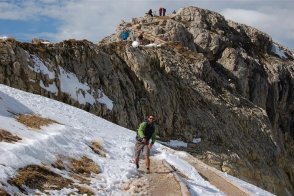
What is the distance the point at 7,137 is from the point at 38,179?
9.95 feet

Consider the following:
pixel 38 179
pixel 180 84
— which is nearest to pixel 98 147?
pixel 38 179

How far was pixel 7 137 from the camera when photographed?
56.6 ft

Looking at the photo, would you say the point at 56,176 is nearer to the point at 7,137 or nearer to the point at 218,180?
the point at 7,137

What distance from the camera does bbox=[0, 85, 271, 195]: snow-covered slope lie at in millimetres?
15656

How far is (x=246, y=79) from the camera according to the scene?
65.6 m

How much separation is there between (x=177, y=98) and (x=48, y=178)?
34.5 meters

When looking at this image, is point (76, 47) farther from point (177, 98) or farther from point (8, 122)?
point (8, 122)

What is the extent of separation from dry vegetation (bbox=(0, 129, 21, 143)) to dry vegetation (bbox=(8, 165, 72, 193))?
1.86 meters

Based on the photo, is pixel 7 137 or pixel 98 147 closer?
pixel 7 137

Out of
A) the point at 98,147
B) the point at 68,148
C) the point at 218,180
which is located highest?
the point at 68,148

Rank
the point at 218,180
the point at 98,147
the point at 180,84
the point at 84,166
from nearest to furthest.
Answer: the point at 84,166 → the point at 98,147 → the point at 218,180 → the point at 180,84

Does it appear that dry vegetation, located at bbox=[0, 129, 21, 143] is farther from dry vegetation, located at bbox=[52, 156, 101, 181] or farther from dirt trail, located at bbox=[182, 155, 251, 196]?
dirt trail, located at bbox=[182, 155, 251, 196]

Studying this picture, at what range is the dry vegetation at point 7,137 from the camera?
16892mm

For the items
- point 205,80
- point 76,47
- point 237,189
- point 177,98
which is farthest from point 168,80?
point 237,189
